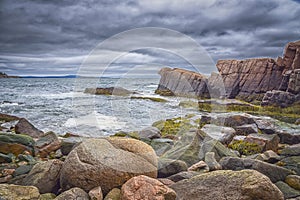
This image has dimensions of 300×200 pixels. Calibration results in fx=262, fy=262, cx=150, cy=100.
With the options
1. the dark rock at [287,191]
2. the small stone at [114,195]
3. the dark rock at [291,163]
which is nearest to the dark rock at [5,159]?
the small stone at [114,195]

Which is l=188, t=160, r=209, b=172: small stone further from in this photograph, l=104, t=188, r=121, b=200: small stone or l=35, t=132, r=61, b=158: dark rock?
l=35, t=132, r=61, b=158: dark rock

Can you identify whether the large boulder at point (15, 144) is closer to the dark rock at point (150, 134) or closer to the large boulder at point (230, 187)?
the dark rock at point (150, 134)

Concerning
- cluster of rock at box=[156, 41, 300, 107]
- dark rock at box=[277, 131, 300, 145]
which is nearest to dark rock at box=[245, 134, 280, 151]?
dark rock at box=[277, 131, 300, 145]

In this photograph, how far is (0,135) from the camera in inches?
325

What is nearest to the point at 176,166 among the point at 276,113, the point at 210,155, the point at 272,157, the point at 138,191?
the point at 210,155

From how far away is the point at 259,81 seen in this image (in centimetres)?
3662

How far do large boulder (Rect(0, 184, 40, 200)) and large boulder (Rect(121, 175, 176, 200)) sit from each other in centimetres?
156

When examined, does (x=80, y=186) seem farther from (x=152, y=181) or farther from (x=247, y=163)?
(x=247, y=163)

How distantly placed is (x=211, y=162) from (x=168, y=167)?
56.9 inches

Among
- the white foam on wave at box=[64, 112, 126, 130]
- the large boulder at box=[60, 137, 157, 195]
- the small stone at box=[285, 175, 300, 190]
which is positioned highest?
the large boulder at box=[60, 137, 157, 195]

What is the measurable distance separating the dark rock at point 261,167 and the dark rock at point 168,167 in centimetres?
128

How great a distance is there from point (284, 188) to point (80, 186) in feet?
14.1

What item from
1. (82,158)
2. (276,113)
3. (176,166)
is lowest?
(276,113)

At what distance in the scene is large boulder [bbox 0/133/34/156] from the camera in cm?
789
